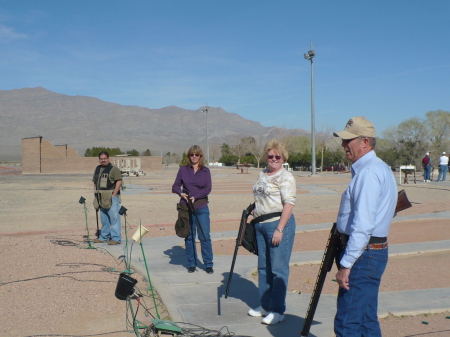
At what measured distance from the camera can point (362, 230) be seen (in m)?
3.40

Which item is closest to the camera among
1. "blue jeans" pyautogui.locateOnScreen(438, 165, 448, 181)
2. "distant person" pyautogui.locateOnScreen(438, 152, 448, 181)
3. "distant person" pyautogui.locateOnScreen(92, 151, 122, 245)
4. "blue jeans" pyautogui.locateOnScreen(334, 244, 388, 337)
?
"blue jeans" pyautogui.locateOnScreen(334, 244, 388, 337)

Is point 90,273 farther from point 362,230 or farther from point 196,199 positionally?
point 362,230

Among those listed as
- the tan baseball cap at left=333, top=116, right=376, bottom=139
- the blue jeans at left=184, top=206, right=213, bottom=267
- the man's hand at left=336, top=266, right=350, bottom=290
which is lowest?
the blue jeans at left=184, top=206, right=213, bottom=267

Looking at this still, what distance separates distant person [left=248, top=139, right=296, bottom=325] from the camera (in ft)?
16.8

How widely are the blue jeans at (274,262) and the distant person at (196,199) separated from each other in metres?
2.11

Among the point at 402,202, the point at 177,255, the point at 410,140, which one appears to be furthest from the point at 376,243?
the point at 410,140

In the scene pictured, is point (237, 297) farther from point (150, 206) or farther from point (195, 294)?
point (150, 206)

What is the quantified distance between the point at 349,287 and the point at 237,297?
A: 110 inches

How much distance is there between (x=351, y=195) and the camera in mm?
3555

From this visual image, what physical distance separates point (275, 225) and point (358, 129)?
178 centimetres

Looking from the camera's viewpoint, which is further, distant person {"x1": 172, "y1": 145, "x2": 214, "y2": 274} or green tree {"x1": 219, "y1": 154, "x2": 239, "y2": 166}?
green tree {"x1": 219, "y1": 154, "x2": 239, "y2": 166}

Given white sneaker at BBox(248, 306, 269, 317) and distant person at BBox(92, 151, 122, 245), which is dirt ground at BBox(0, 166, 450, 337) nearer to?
distant person at BBox(92, 151, 122, 245)

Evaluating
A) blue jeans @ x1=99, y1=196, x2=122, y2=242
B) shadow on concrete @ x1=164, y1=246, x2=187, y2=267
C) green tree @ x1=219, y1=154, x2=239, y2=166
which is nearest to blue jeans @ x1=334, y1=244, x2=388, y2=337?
shadow on concrete @ x1=164, y1=246, x2=187, y2=267

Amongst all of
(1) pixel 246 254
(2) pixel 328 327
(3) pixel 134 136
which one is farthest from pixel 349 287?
(3) pixel 134 136
